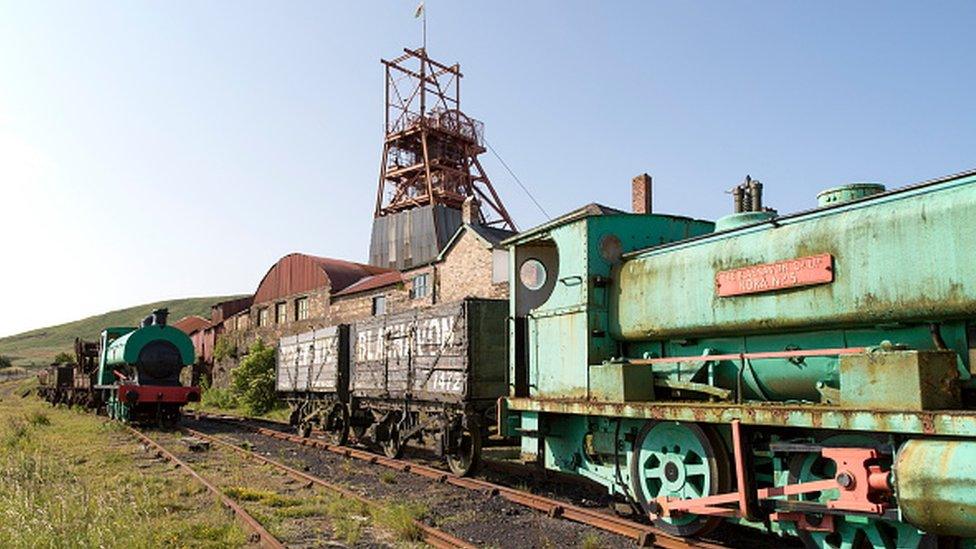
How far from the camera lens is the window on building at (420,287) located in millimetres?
29938

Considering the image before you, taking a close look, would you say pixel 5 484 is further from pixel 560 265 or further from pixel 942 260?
pixel 942 260

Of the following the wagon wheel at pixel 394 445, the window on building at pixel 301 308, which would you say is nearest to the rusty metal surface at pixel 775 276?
the wagon wheel at pixel 394 445

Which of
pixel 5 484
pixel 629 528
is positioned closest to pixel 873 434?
pixel 629 528

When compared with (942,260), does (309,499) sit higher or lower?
lower

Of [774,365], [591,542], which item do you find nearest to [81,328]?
[591,542]

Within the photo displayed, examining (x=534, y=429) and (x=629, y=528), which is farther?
(x=534, y=429)

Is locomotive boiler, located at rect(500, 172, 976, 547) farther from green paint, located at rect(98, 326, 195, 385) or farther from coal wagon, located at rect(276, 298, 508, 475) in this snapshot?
green paint, located at rect(98, 326, 195, 385)

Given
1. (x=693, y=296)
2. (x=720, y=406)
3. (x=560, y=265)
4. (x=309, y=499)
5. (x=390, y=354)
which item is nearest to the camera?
(x=720, y=406)

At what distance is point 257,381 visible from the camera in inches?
1152

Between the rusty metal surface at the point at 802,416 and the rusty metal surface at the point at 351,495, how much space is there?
198 cm

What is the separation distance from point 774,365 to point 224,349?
4107 cm

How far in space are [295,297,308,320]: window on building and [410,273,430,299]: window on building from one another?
9411mm

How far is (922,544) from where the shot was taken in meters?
5.24

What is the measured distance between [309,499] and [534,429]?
348cm
